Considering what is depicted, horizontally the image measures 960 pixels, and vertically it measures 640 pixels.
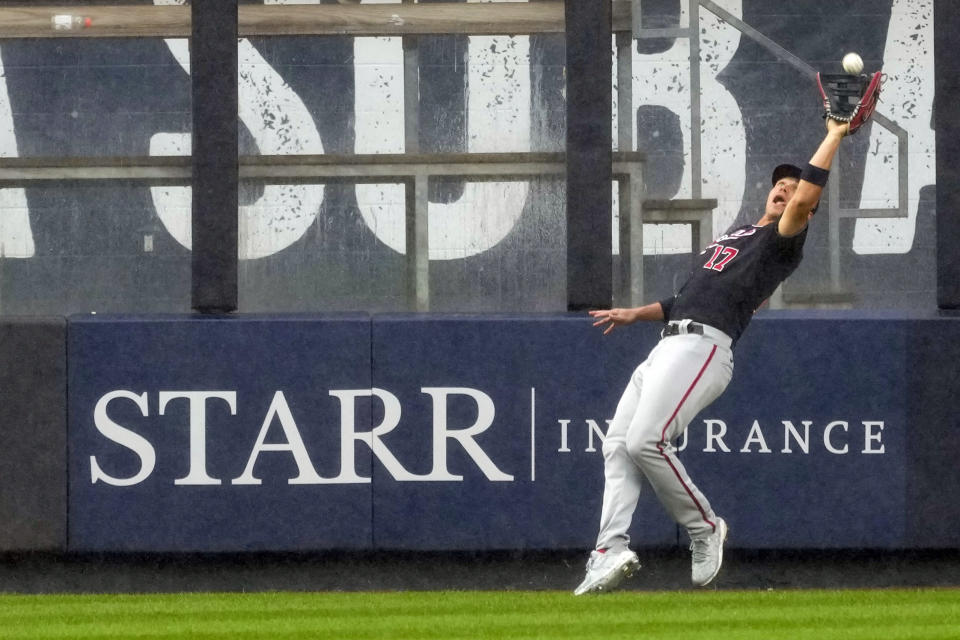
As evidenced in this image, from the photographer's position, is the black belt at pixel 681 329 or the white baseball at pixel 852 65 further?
the black belt at pixel 681 329

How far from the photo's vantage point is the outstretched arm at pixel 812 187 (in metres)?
5.97

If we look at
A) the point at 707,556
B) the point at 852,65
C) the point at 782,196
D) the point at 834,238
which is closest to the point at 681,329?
the point at 782,196

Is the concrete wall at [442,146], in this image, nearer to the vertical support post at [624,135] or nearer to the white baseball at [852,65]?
the vertical support post at [624,135]

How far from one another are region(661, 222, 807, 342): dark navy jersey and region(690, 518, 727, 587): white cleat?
0.83 meters

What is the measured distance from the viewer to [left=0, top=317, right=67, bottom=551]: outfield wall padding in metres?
7.38

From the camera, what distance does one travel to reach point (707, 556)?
6.38 metres

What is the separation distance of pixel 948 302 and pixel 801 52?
1479 mm

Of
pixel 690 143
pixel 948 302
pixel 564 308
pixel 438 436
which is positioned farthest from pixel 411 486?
pixel 948 302

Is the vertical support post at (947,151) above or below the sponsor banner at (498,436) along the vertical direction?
above

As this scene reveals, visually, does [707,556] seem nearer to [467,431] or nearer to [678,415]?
[678,415]

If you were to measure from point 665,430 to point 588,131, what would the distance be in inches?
84.9

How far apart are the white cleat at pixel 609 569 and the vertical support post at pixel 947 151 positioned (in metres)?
2.66

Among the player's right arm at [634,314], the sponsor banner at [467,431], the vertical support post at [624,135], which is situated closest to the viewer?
the player's right arm at [634,314]

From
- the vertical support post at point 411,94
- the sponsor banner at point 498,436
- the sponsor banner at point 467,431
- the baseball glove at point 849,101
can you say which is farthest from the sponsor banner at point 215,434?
the baseball glove at point 849,101
